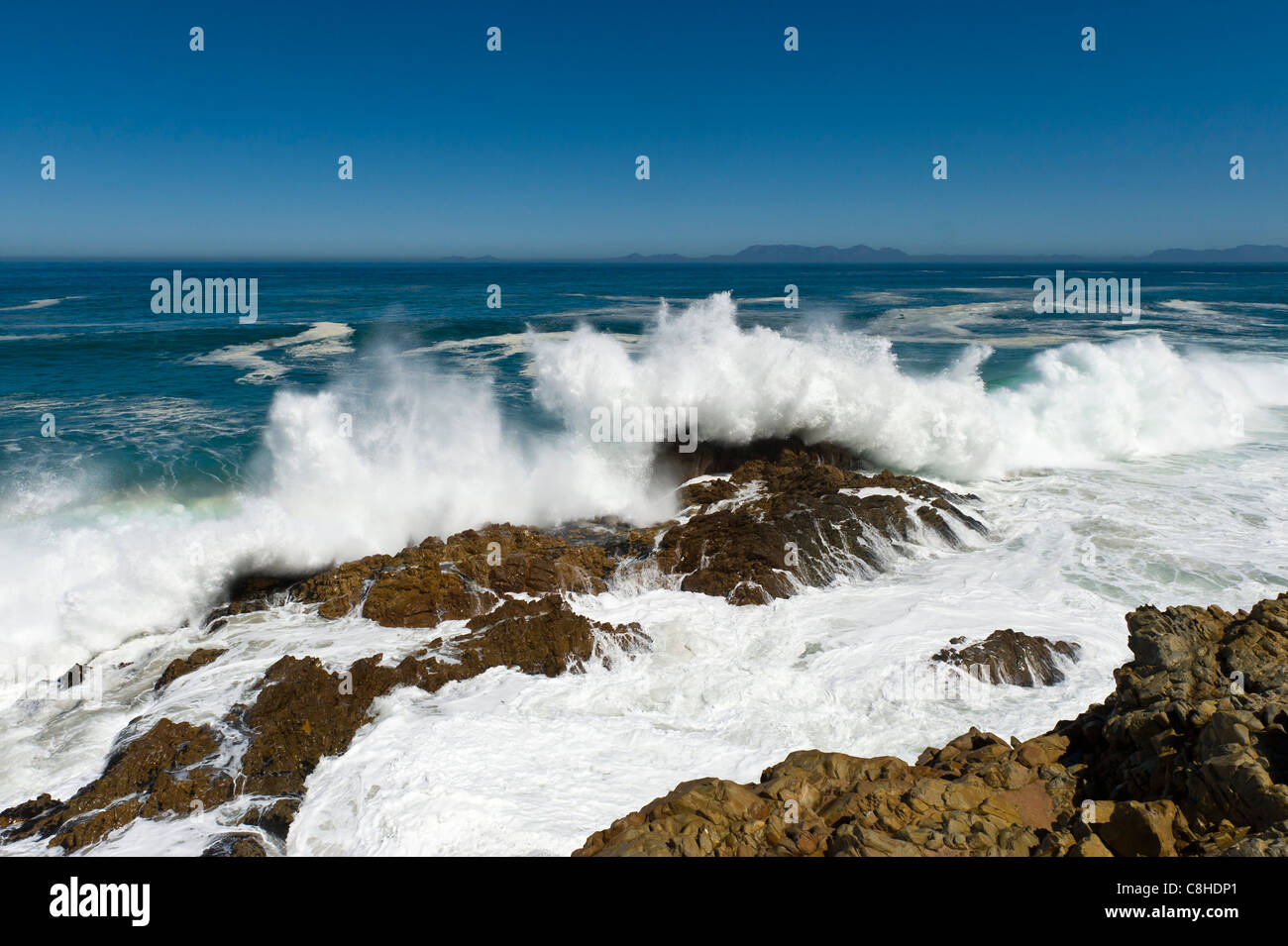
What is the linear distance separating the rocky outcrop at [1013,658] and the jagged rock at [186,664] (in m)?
9.48

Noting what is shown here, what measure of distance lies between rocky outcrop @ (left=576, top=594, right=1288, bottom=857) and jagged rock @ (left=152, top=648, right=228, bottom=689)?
21.8 ft

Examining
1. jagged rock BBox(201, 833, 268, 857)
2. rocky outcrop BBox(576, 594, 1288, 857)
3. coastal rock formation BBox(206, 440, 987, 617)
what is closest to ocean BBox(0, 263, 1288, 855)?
jagged rock BBox(201, 833, 268, 857)

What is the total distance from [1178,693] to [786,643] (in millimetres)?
4440

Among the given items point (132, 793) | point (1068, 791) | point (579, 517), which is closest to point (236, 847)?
point (132, 793)

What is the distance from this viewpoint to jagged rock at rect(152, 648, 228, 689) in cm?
891

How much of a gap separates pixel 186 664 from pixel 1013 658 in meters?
10.6

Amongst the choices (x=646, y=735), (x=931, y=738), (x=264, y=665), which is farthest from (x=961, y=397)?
(x=264, y=665)

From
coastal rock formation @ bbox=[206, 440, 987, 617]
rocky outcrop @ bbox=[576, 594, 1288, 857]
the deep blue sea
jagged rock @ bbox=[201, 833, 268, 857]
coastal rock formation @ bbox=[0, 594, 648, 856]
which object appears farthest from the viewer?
the deep blue sea

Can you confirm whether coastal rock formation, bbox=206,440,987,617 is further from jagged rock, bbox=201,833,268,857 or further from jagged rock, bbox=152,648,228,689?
jagged rock, bbox=201,833,268,857

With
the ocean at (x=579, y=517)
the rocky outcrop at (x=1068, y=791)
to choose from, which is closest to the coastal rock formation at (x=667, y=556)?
the ocean at (x=579, y=517)

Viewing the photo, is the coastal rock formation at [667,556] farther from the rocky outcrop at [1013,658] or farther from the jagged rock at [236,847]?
the jagged rock at [236,847]

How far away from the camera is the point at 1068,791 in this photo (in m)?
5.39

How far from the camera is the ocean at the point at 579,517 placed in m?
7.31
